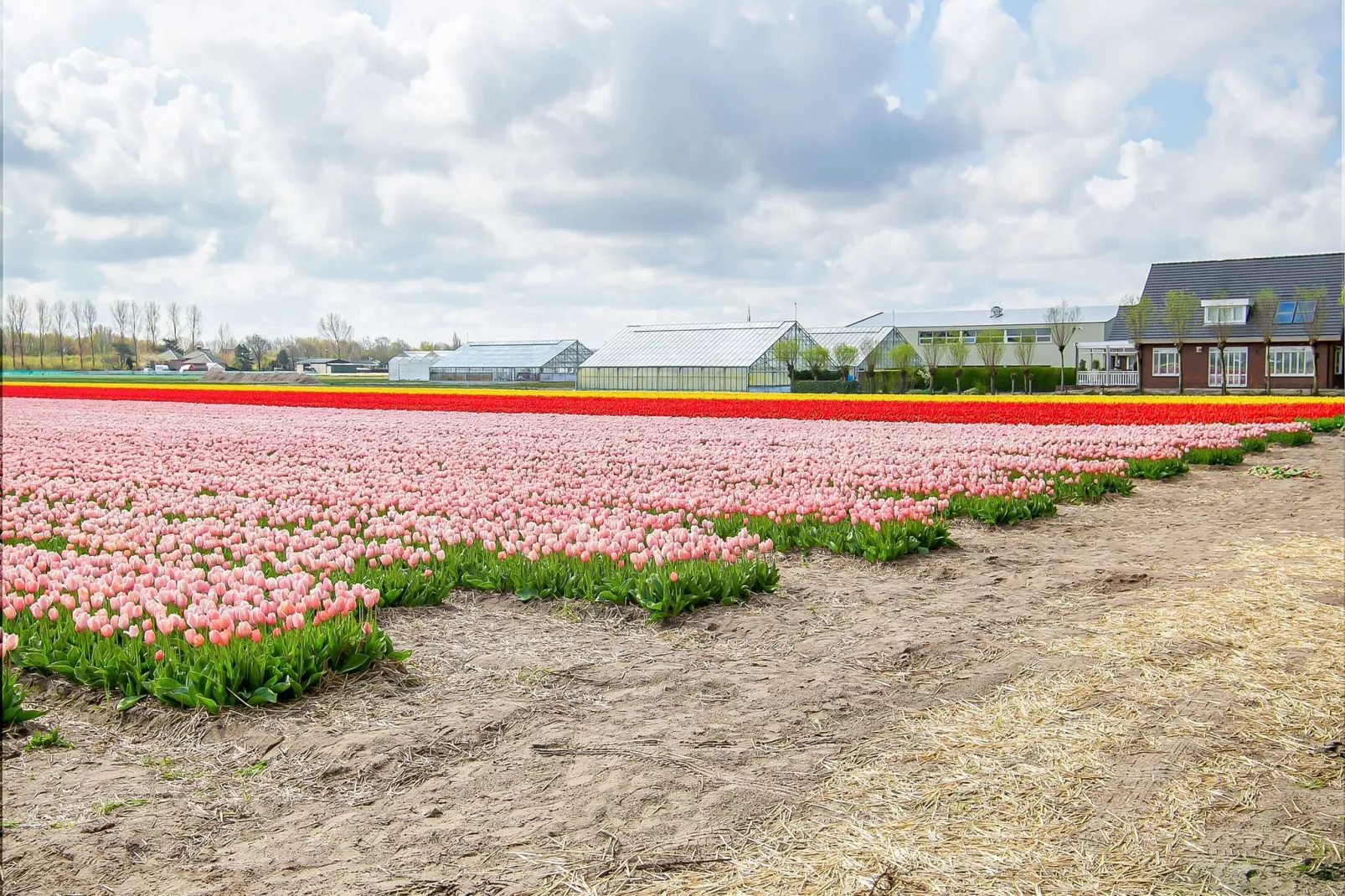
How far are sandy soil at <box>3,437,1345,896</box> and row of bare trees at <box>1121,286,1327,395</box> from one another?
46588 millimetres

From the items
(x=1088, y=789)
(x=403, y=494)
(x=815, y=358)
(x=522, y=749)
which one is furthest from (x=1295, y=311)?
(x=522, y=749)

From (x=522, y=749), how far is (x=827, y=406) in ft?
77.4

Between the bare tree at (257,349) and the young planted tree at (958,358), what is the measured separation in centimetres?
8648

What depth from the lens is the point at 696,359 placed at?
2216 inches

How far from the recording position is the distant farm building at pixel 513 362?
69250mm

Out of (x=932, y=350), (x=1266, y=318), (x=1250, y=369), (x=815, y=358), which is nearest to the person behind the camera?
(x=1266, y=318)

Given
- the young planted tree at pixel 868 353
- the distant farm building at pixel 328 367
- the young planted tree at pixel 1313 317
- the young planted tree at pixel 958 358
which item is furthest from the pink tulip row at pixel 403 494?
the distant farm building at pixel 328 367

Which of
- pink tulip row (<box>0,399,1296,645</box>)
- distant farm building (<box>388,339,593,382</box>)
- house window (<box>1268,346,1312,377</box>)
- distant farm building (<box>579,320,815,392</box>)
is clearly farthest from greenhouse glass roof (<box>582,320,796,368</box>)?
pink tulip row (<box>0,399,1296,645</box>)

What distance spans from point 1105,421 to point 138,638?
20780mm

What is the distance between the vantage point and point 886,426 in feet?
72.5

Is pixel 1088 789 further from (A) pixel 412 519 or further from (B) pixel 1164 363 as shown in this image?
(B) pixel 1164 363

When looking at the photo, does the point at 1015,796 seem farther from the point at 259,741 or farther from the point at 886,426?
the point at 886,426

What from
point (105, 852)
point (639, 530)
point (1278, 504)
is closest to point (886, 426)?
point (1278, 504)

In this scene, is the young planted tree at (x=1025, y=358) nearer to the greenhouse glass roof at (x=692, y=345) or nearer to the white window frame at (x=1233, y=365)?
the white window frame at (x=1233, y=365)
